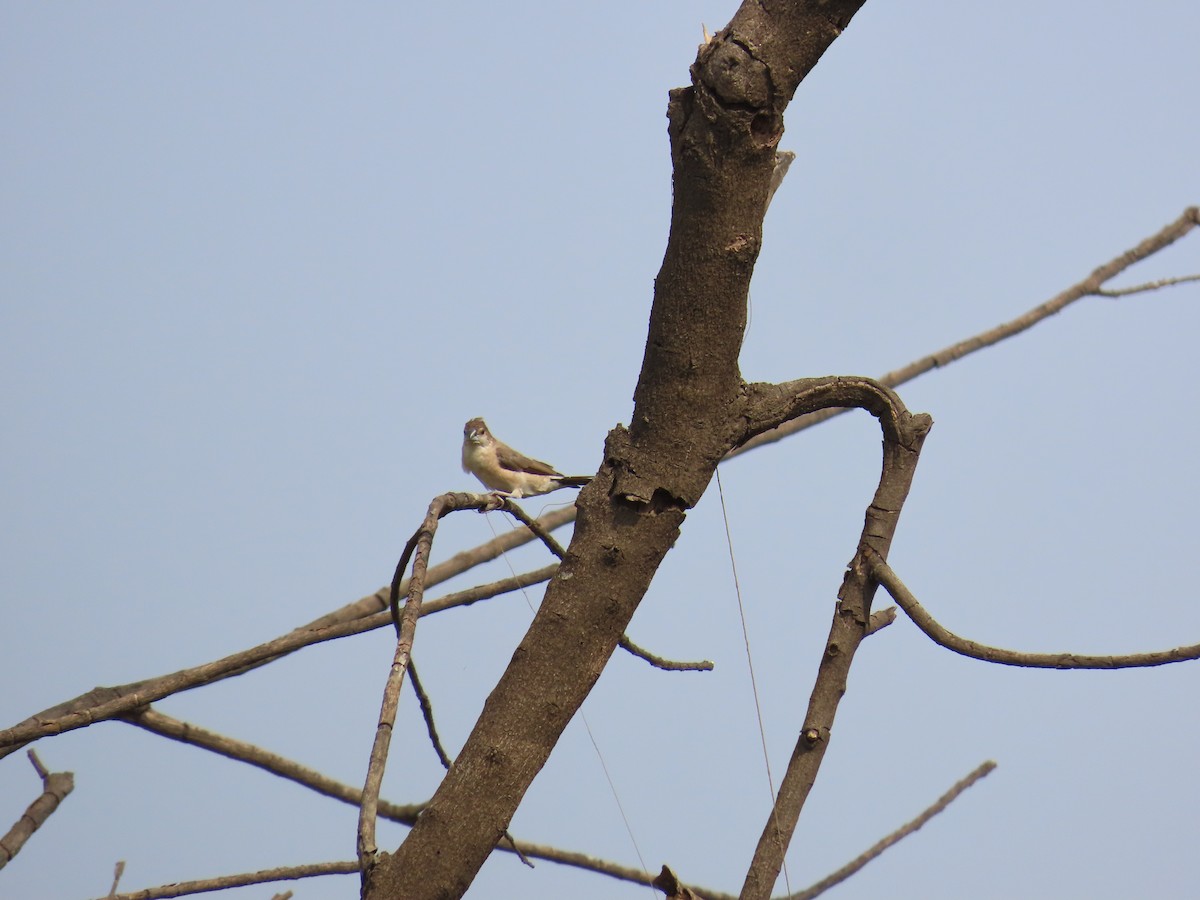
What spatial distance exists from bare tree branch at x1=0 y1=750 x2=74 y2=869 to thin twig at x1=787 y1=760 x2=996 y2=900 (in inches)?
66.8

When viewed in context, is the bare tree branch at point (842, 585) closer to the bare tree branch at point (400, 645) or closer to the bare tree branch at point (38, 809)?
the bare tree branch at point (400, 645)

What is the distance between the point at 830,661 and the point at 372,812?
2.21ft

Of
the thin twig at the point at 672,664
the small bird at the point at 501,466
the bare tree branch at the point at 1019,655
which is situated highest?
the small bird at the point at 501,466

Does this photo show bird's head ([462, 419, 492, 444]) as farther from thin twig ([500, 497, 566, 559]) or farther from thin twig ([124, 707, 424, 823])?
thin twig ([500, 497, 566, 559])

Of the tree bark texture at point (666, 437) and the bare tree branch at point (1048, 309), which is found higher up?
the bare tree branch at point (1048, 309)

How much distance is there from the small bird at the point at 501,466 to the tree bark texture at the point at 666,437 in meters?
3.01

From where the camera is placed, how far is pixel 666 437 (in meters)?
1.52

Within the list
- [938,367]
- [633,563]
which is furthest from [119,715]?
[938,367]

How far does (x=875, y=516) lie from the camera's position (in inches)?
66.1

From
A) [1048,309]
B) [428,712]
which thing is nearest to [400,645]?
[428,712]

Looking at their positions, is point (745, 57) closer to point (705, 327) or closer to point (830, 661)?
point (705, 327)

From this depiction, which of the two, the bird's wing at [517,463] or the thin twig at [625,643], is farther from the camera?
the bird's wing at [517,463]

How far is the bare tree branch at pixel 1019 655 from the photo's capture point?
1.40 m

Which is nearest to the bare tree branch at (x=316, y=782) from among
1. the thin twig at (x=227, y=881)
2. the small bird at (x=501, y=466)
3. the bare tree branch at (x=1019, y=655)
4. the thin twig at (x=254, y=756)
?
the thin twig at (x=254, y=756)
